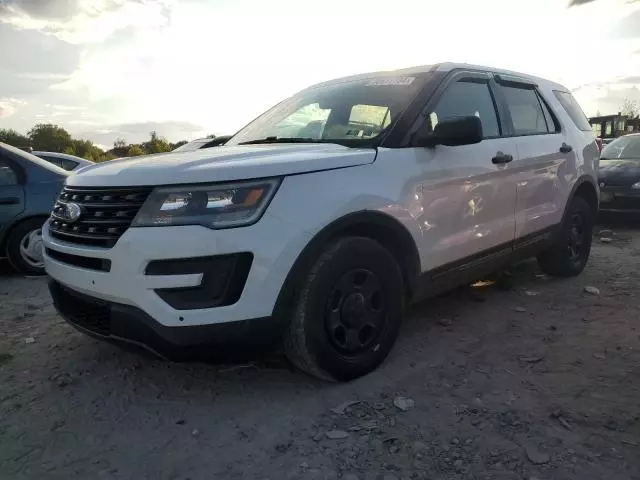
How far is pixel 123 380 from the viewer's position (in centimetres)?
321

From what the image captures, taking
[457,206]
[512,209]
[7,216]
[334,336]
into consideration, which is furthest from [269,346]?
[7,216]

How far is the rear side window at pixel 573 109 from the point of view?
17.1 ft

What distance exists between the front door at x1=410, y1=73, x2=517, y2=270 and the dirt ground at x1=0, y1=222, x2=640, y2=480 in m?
0.62

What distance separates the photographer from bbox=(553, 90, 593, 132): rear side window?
522 cm

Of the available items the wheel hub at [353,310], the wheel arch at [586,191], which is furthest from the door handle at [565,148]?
the wheel hub at [353,310]

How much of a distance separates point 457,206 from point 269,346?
5.24 ft

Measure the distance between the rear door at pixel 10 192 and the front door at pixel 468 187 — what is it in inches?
171

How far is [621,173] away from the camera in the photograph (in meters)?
8.35

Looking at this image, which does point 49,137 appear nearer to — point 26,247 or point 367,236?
point 26,247

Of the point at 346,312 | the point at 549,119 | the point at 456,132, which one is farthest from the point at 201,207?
the point at 549,119

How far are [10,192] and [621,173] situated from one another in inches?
319

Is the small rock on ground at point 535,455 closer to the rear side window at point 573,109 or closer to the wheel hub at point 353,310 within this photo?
the wheel hub at point 353,310

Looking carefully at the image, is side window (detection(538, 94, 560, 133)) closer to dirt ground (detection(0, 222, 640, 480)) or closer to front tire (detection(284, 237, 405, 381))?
dirt ground (detection(0, 222, 640, 480))

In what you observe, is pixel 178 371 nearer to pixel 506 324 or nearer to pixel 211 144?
pixel 211 144
